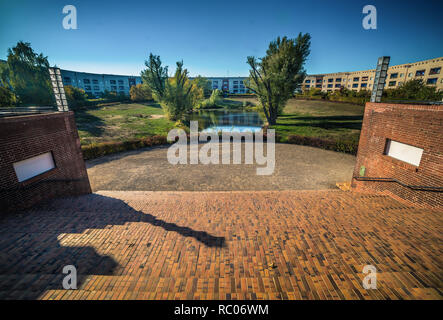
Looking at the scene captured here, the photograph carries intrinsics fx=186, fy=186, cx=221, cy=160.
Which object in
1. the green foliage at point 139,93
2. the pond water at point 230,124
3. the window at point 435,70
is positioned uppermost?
the window at point 435,70

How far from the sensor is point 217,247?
439 cm

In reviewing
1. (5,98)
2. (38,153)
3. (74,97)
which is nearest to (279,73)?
(38,153)

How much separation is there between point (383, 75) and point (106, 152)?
60.0 ft

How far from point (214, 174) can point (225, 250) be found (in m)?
7.63

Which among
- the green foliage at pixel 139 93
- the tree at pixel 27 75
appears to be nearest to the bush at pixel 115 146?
the tree at pixel 27 75

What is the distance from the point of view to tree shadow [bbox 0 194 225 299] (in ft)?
10.4

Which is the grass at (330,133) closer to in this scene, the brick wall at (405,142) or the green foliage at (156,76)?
the brick wall at (405,142)

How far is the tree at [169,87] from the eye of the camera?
28.8 m

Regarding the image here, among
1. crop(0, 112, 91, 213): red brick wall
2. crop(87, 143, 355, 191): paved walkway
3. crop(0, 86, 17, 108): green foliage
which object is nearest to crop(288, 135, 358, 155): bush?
crop(87, 143, 355, 191): paved walkway

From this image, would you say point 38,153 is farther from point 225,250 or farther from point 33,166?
point 225,250

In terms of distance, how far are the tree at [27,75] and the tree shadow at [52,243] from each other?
33521 mm
